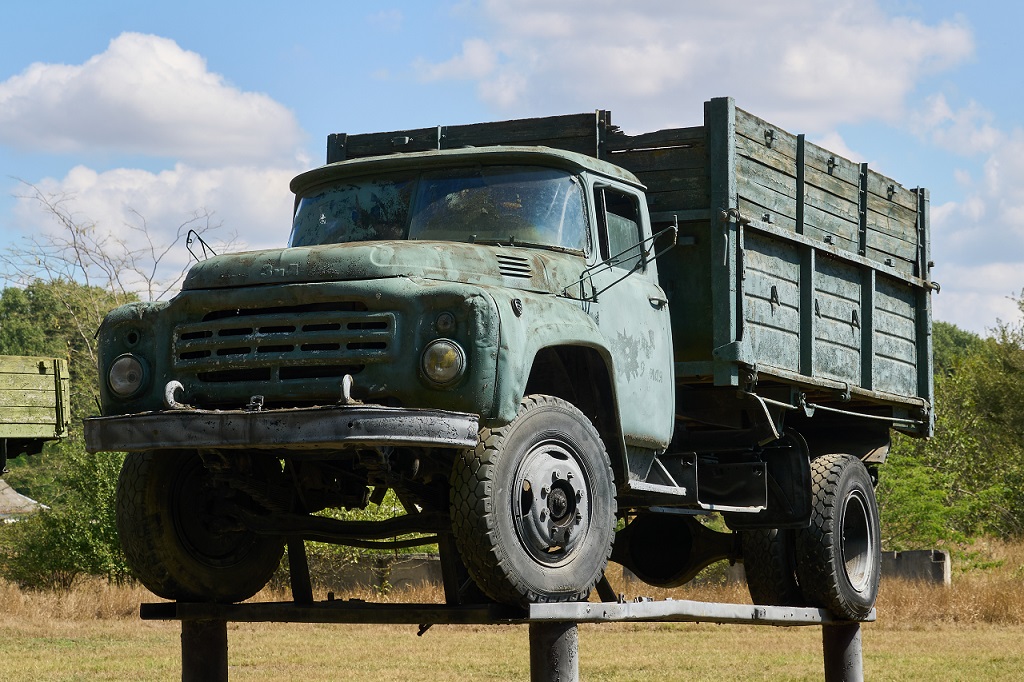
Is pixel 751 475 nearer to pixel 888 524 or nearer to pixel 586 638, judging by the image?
pixel 586 638

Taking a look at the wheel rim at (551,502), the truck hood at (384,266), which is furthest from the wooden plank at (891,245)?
the wheel rim at (551,502)

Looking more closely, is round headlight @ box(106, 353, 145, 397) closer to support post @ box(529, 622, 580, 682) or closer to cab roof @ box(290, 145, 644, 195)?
cab roof @ box(290, 145, 644, 195)

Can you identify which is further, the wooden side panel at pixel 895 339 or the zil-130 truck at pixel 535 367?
the wooden side panel at pixel 895 339

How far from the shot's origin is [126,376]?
21.8ft

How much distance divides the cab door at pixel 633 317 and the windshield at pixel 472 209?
0.27 meters

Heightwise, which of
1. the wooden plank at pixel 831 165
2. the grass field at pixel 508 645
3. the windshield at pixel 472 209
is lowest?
the grass field at pixel 508 645

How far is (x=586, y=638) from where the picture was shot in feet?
59.0

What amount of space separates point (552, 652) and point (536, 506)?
78cm

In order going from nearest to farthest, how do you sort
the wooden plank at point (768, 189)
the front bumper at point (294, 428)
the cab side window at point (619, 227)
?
the front bumper at point (294, 428), the cab side window at point (619, 227), the wooden plank at point (768, 189)

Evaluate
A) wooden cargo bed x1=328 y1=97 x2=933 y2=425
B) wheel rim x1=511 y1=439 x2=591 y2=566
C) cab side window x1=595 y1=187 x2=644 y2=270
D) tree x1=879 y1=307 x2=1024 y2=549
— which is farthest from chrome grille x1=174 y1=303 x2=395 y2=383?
tree x1=879 y1=307 x2=1024 y2=549

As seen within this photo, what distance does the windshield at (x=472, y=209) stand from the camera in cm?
725

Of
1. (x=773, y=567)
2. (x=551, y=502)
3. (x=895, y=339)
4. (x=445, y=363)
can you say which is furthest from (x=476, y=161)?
(x=895, y=339)

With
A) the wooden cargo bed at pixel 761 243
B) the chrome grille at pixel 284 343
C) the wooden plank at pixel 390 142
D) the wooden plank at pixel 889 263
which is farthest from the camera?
the wooden plank at pixel 889 263

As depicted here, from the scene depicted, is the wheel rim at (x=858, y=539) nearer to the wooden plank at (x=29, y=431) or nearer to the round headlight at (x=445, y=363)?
the round headlight at (x=445, y=363)
